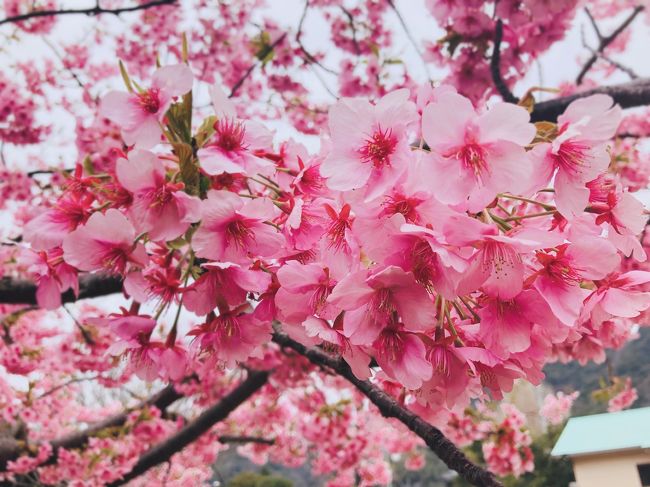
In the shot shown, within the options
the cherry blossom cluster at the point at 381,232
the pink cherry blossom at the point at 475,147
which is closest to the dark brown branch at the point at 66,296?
the cherry blossom cluster at the point at 381,232

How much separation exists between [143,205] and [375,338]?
39 centimetres

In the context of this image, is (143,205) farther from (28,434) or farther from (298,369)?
(28,434)

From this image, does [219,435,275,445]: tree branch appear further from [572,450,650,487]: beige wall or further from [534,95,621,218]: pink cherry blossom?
[534,95,621,218]: pink cherry blossom

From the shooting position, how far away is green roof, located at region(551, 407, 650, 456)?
135cm

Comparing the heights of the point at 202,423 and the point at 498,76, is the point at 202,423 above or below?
below

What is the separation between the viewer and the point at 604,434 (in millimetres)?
1466

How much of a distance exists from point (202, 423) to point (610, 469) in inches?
120

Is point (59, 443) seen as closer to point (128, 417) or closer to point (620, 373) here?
point (128, 417)

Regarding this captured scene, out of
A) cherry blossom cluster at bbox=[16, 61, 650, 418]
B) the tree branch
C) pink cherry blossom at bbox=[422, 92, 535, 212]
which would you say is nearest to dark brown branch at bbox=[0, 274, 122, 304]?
cherry blossom cluster at bbox=[16, 61, 650, 418]

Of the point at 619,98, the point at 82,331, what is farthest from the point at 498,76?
the point at 82,331

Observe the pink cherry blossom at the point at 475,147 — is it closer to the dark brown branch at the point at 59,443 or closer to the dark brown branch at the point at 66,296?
the dark brown branch at the point at 66,296

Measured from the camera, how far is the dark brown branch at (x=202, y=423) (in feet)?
12.8

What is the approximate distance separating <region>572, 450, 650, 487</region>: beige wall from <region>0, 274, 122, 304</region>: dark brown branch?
186cm

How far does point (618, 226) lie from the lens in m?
0.73
